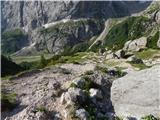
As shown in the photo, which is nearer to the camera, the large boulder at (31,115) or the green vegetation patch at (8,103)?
the large boulder at (31,115)

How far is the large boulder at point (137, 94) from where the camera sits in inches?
987

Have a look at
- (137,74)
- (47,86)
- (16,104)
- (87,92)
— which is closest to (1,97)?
(16,104)

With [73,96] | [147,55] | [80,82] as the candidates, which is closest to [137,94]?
[73,96]

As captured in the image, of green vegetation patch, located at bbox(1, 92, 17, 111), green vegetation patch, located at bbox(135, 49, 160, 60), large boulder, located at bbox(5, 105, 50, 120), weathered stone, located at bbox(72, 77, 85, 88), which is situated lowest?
green vegetation patch, located at bbox(135, 49, 160, 60)

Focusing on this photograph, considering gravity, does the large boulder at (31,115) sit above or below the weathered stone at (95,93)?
below

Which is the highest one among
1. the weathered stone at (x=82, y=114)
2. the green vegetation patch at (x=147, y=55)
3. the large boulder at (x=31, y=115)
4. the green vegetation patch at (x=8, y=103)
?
the weathered stone at (x=82, y=114)

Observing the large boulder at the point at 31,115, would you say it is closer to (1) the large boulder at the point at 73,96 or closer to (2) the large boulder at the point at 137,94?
(1) the large boulder at the point at 73,96

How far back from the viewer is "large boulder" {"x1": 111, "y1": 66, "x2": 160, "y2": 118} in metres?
25.1

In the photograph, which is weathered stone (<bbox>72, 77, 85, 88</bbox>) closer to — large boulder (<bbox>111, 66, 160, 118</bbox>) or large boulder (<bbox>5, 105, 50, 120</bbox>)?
large boulder (<bbox>111, 66, 160, 118</bbox>)

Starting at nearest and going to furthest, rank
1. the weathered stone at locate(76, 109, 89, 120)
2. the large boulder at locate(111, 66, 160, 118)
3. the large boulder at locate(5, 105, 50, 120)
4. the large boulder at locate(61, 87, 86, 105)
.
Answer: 1. the weathered stone at locate(76, 109, 89, 120)
2. the large boulder at locate(5, 105, 50, 120)
3. the large boulder at locate(111, 66, 160, 118)
4. the large boulder at locate(61, 87, 86, 105)

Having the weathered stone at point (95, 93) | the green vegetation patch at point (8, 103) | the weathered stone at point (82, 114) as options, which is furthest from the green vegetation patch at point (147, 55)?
the weathered stone at point (82, 114)

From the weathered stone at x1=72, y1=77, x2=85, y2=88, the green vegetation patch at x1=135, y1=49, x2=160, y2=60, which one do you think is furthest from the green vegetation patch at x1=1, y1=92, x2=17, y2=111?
the green vegetation patch at x1=135, y1=49, x2=160, y2=60

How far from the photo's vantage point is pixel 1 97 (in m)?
28.8

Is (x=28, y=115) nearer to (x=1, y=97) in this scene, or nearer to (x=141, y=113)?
(x=1, y=97)
